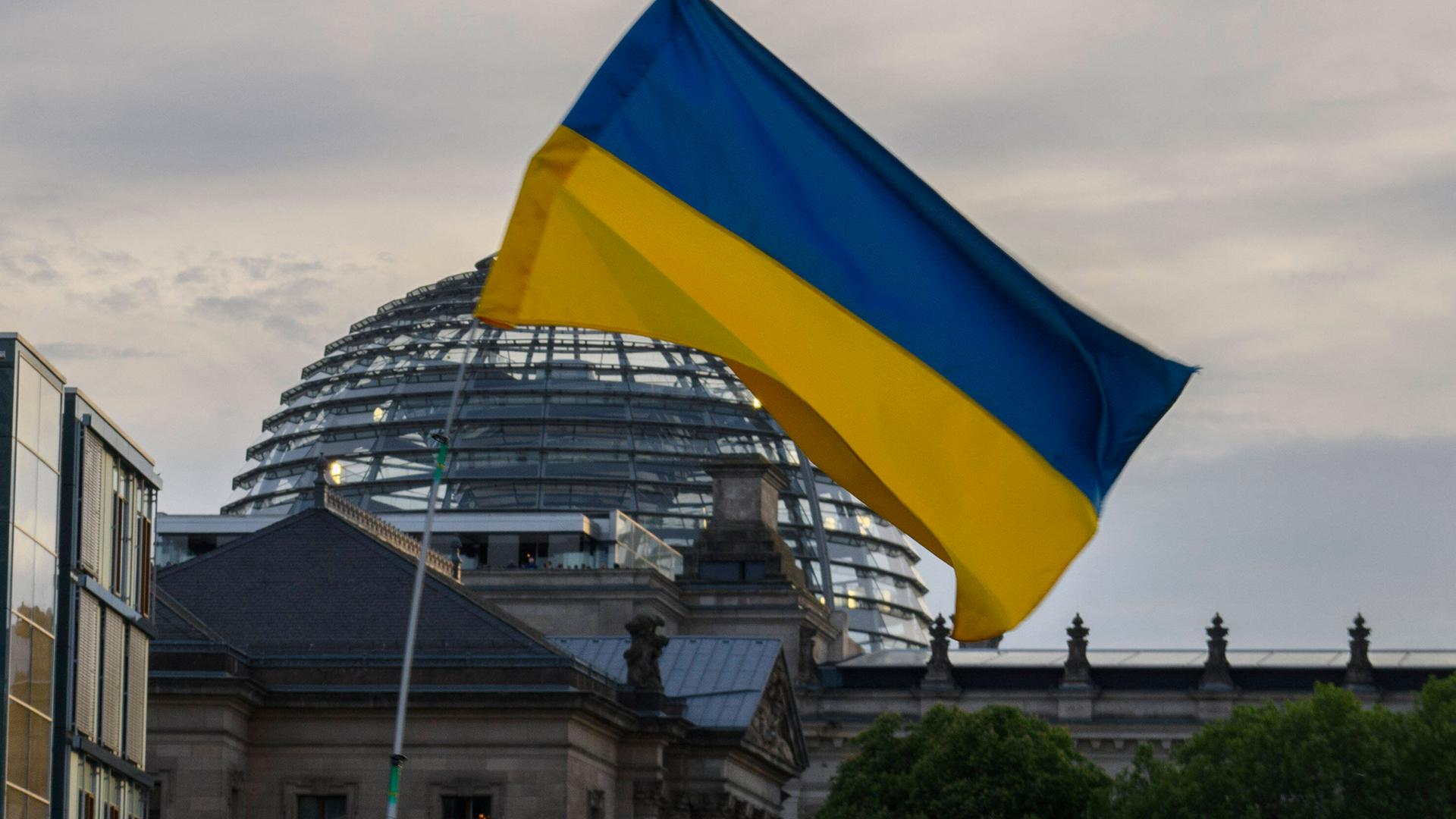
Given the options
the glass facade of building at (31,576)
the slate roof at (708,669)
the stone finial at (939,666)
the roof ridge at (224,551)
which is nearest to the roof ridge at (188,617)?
the roof ridge at (224,551)

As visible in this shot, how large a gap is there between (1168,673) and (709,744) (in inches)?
1885

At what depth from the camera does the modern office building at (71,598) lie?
4519 centimetres

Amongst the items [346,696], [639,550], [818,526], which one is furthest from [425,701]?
[818,526]

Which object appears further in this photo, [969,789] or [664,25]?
[969,789]

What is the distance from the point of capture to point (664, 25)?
1136 inches

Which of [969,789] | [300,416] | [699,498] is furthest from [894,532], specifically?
[969,789]

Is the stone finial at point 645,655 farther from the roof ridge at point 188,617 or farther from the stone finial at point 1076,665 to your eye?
the stone finial at point 1076,665

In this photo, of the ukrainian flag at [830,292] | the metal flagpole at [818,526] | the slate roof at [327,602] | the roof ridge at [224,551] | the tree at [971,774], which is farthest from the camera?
the metal flagpole at [818,526]

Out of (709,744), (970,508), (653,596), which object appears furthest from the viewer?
(653,596)

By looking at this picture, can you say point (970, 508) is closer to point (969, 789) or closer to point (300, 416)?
point (969, 789)

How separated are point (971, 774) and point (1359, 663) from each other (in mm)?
32120

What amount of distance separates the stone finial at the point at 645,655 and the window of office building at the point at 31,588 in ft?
83.0

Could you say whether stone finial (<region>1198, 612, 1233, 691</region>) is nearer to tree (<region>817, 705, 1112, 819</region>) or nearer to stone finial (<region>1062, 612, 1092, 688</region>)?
stone finial (<region>1062, 612, 1092, 688</region>)

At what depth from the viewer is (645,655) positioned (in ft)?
238
